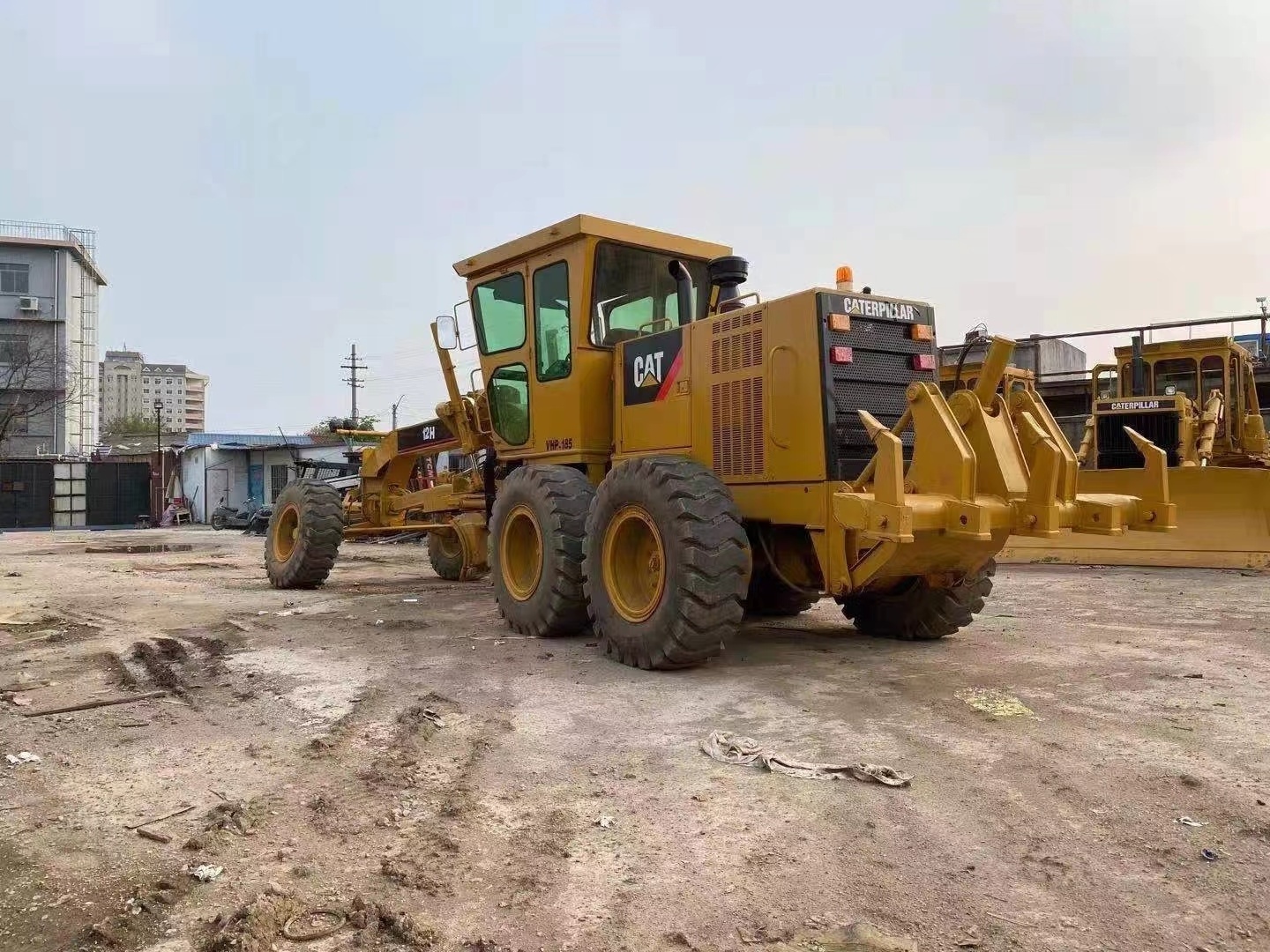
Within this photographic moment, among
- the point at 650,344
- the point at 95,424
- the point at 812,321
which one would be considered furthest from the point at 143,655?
the point at 95,424

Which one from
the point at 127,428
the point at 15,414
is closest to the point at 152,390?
the point at 127,428

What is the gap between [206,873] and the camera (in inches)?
106

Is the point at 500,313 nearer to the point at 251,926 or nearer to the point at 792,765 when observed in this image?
the point at 792,765

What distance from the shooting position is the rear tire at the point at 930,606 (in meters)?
6.30

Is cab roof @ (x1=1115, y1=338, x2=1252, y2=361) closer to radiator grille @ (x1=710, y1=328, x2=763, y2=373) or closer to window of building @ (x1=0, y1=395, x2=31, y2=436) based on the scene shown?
radiator grille @ (x1=710, y1=328, x2=763, y2=373)

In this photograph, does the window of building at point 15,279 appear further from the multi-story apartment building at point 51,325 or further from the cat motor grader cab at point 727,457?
the cat motor grader cab at point 727,457

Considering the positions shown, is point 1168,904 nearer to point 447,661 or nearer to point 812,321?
point 812,321

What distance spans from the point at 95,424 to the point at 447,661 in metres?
67.3

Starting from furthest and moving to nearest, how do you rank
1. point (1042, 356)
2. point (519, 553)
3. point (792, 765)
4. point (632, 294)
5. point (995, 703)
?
point (1042, 356) → point (632, 294) → point (519, 553) → point (995, 703) → point (792, 765)

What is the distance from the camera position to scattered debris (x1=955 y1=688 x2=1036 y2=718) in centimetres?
444

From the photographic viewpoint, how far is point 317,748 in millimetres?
3906

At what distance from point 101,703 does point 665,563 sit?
9.95ft

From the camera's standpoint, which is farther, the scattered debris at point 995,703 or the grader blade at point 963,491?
the grader blade at point 963,491

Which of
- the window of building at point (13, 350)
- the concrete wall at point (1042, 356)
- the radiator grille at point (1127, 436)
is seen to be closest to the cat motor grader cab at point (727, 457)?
the radiator grille at point (1127, 436)
